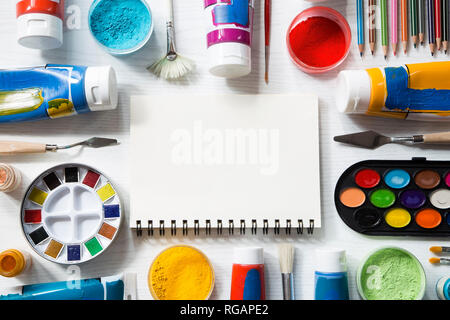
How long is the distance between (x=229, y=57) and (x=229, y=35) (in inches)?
1.5

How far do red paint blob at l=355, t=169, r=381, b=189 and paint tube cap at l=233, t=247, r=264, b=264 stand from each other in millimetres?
227

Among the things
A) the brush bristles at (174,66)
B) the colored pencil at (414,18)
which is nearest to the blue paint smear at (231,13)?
the brush bristles at (174,66)

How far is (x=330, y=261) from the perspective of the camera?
0.83m

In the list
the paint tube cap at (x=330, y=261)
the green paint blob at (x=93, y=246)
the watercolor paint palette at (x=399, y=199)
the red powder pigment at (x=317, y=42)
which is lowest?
the paint tube cap at (x=330, y=261)

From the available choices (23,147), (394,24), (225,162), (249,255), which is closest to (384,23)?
(394,24)

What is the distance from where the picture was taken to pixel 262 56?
91 centimetres

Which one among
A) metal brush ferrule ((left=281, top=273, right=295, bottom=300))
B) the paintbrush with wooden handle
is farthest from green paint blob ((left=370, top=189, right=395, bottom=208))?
the paintbrush with wooden handle

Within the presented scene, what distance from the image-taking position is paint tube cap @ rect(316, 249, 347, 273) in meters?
0.83

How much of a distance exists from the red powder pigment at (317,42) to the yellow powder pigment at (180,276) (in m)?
0.42

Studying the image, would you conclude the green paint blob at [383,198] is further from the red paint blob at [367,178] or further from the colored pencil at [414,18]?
the colored pencil at [414,18]

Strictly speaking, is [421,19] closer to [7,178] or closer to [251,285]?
[251,285]

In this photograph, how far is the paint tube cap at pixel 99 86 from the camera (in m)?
0.84

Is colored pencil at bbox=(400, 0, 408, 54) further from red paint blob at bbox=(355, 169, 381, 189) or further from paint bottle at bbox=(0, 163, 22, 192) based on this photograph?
paint bottle at bbox=(0, 163, 22, 192)

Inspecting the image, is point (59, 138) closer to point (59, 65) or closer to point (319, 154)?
point (59, 65)
